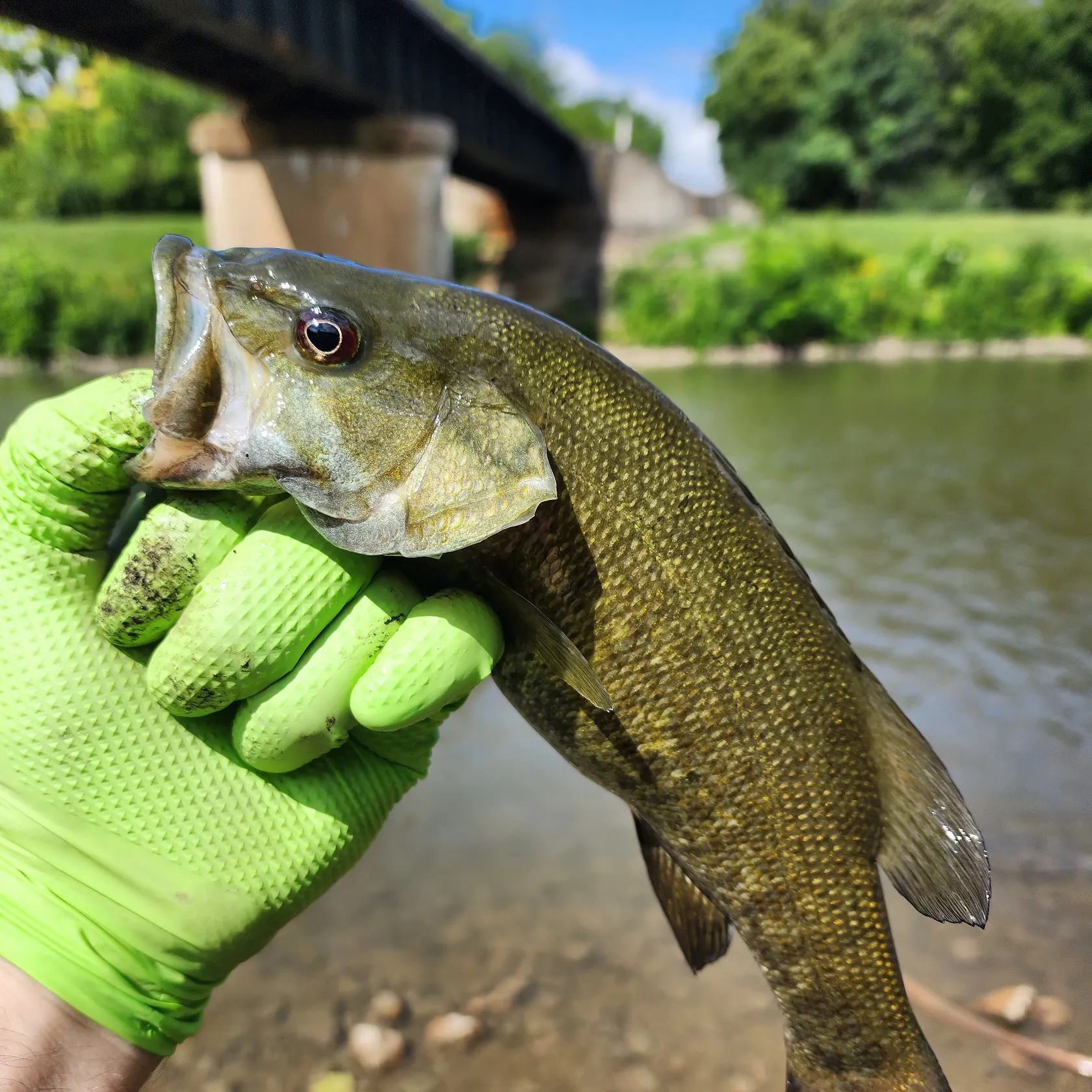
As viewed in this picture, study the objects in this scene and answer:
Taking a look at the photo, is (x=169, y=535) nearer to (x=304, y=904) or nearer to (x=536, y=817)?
(x=304, y=904)

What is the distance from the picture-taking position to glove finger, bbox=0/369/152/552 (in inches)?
62.3

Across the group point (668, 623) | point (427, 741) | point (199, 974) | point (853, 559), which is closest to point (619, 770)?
point (668, 623)

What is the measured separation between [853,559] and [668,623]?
642 cm

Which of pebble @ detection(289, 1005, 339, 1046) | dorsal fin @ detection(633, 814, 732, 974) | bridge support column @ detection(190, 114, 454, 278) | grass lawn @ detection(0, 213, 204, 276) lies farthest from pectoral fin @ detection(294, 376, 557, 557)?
grass lawn @ detection(0, 213, 204, 276)

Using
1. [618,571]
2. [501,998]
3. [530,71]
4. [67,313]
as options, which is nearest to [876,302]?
[67,313]

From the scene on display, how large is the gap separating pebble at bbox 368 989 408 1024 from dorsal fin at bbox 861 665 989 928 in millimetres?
1854

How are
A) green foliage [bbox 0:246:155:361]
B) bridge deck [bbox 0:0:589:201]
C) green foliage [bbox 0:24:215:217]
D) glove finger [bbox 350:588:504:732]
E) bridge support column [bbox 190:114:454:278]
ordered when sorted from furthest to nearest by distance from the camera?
green foliage [bbox 0:24:215:217] < green foliage [bbox 0:246:155:361] < bridge support column [bbox 190:114:454:278] < bridge deck [bbox 0:0:589:201] < glove finger [bbox 350:588:504:732]

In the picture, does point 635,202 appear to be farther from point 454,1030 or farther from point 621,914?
point 454,1030

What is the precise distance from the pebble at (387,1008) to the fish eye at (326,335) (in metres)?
2.37

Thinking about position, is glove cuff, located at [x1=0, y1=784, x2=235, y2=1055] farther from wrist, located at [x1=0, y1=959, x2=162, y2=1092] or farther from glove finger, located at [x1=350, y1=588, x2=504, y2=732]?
glove finger, located at [x1=350, y1=588, x2=504, y2=732]

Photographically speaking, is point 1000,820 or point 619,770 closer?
point 619,770

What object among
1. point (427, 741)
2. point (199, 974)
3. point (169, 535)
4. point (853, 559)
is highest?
point (169, 535)

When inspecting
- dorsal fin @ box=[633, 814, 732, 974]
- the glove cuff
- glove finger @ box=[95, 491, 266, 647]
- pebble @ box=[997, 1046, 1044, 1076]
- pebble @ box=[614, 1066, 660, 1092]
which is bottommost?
pebble @ box=[614, 1066, 660, 1092]

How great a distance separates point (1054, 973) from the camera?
119 inches
